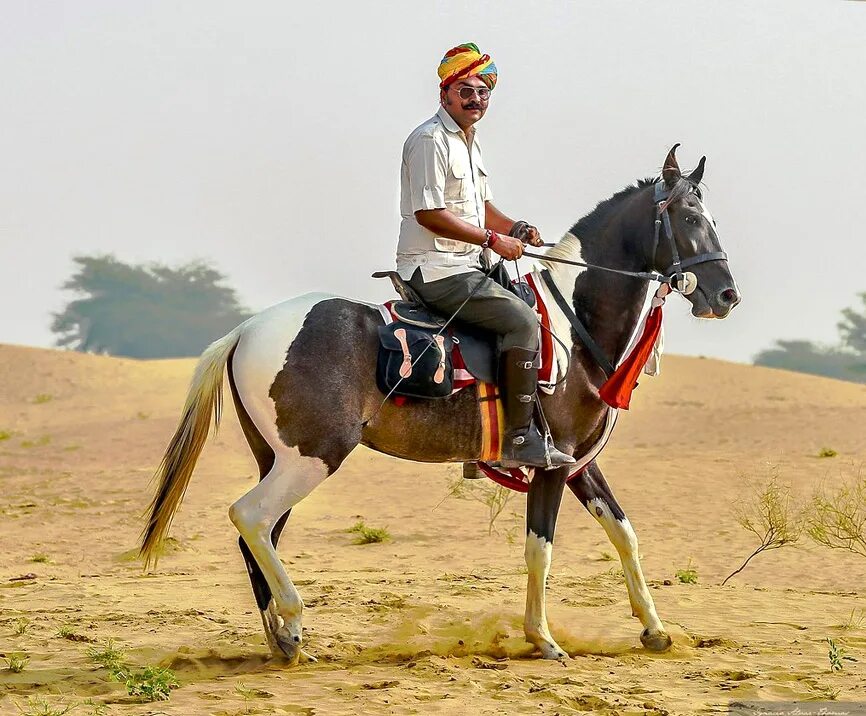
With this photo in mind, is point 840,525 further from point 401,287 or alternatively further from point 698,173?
point 401,287

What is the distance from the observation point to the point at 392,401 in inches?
261

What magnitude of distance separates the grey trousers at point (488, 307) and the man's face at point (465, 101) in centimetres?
91

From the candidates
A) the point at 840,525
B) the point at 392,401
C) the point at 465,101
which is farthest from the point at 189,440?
the point at 840,525

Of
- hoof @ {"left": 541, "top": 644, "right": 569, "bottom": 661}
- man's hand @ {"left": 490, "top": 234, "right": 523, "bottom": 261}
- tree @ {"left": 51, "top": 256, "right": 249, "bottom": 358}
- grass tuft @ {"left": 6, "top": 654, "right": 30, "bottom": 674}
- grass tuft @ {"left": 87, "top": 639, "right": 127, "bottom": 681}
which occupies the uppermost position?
tree @ {"left": 51, "top": 256, "right": 249, "bottom": 358}

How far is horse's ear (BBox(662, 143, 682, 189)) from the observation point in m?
6.96

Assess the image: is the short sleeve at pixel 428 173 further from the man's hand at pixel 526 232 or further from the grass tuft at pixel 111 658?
the grass tuft at pixel 111 658

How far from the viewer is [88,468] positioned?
19.9 meters

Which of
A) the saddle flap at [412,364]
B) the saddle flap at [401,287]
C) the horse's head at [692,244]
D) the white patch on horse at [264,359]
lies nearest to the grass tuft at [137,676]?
the white patch on horse at [264,359]

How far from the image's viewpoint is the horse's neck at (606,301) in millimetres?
7102

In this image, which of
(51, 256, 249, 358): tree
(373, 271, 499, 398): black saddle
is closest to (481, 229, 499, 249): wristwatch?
(373, 271, 499, 398): black saddle

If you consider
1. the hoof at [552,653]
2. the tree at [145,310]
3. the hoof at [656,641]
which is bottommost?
the hoof at [552,653]

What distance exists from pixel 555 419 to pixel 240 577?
483cm

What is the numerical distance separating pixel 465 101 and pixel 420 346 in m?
1.45

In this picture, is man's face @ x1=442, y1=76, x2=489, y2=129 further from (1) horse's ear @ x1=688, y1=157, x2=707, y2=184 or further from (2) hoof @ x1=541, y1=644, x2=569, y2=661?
(2) hoof @ x1=541, y1=644, x2=569, y2=661
